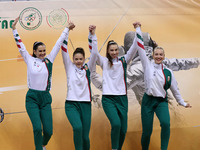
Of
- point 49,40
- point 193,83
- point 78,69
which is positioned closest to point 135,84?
point 193,83

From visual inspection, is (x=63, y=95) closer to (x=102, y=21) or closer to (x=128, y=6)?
(x=102, y=21)

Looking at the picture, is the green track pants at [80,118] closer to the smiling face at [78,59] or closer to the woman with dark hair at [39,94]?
the woman with dark hair at [39,94]

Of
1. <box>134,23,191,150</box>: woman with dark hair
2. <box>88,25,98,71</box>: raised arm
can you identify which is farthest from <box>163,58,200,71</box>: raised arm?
<box>88,25,98,71</box>: raised arm

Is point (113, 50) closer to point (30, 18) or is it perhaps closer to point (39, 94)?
point (39, 94)

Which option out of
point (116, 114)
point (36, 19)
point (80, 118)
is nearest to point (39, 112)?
point (80, 118)

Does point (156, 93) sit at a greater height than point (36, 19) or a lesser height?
lesser

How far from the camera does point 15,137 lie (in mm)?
4129

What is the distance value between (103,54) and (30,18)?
1245 mm

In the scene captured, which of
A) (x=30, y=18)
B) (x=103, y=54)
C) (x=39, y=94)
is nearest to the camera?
(x=39, y=94)

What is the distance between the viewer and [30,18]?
4184 mm

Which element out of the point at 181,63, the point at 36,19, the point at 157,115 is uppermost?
the point at 36,19

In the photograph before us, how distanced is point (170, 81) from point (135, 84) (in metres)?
0.85

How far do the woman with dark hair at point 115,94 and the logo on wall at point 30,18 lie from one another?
128 cm

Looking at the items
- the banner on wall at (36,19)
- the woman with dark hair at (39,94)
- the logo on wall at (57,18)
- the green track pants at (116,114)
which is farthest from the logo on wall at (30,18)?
the green track pants at (116,114)
